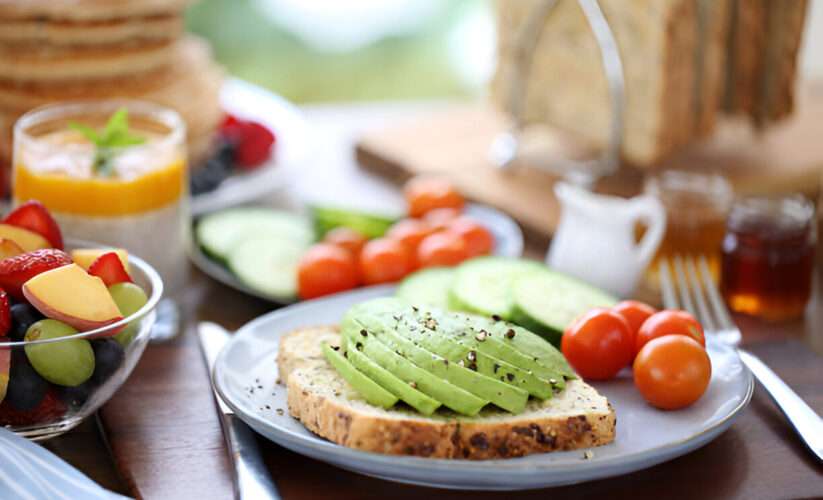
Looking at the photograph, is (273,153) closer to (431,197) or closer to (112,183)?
(431,197)

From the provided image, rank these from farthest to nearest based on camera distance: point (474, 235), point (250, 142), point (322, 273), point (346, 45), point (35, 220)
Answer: point (346, 45), point (250, 142), point (474, 235), point (322, 273), point (35, 220)

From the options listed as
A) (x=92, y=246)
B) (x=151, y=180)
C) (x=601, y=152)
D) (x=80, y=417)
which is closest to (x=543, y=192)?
(x=601, y=152)

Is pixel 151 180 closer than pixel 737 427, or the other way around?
pixel 737 427

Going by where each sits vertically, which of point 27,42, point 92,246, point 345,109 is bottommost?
point 345,109

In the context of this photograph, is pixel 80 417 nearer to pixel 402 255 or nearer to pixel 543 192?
pixel 402 255

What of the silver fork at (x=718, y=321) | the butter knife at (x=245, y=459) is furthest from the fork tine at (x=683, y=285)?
the butter knife at (x=245, y=459)

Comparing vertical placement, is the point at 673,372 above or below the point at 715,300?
above

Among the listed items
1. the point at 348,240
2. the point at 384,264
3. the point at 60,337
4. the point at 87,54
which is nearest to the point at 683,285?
the point at 384,264
